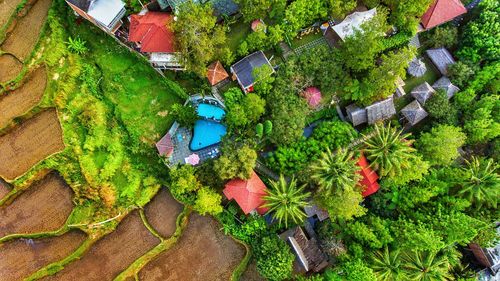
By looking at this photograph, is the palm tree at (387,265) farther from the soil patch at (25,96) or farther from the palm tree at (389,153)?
the soil patch at (25,96)

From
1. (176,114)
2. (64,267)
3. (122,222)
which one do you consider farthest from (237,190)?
(64,267)

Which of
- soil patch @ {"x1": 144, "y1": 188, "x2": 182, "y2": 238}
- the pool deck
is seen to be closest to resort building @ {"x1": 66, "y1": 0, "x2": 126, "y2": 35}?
the pool deck

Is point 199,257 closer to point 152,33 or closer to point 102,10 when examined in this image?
point 152,33

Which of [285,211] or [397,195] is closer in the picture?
[285,211]

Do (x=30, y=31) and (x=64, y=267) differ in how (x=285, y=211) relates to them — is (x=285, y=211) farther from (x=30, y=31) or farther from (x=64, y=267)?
(x=30, y=31)

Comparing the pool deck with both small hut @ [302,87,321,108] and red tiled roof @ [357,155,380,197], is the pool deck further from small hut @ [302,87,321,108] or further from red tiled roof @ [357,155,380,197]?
red tiled roof @ [357,155,380,197]

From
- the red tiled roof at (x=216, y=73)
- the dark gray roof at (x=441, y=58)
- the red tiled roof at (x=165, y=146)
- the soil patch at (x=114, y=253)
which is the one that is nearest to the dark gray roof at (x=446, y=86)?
the dark gray roof at (x=441, y=58)
